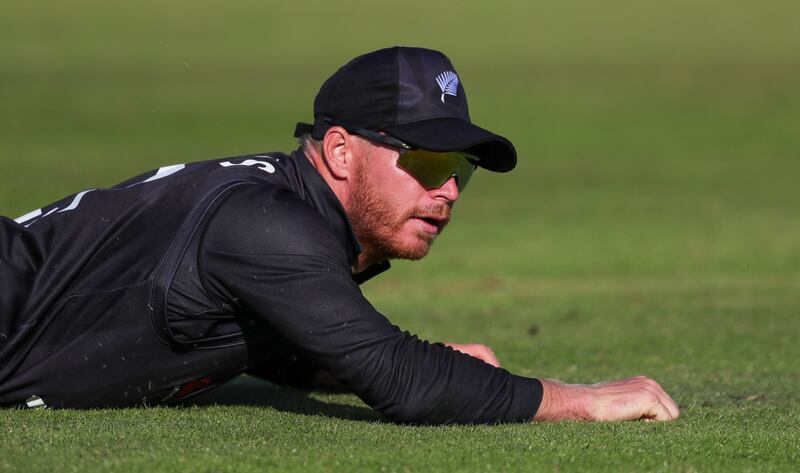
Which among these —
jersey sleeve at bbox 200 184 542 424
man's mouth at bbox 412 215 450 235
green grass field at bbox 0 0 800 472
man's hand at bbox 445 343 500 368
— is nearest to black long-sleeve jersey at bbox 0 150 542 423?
jersey sleeve at bbox 200 184 542 424

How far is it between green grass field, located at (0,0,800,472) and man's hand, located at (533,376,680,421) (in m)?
0.09

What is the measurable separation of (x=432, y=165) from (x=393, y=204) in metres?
0.21

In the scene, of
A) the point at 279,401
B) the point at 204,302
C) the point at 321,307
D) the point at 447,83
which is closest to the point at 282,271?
the point at 321,307

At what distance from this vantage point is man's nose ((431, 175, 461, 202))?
199 inches

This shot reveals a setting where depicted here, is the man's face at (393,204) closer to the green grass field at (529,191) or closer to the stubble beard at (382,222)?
the stubble beard at (382,222)

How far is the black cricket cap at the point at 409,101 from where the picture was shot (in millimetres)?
4891

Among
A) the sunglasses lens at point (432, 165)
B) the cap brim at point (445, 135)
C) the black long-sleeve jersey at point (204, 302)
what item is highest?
the cap brim at point (445, 135)

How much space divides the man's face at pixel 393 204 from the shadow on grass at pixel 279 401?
2.46 ft

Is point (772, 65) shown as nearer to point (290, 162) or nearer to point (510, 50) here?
point (510, 50)

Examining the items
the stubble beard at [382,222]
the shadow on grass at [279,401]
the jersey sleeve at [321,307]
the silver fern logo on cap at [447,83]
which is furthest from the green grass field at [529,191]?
the silver fern logo on cap at [447,83]

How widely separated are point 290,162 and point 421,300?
736 cm

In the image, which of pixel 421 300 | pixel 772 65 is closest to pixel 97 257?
pixel 421 300

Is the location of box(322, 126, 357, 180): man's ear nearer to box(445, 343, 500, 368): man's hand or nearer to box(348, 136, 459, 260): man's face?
box(348, 136, 459, 260): man's face

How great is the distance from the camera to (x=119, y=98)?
33.5 metres
